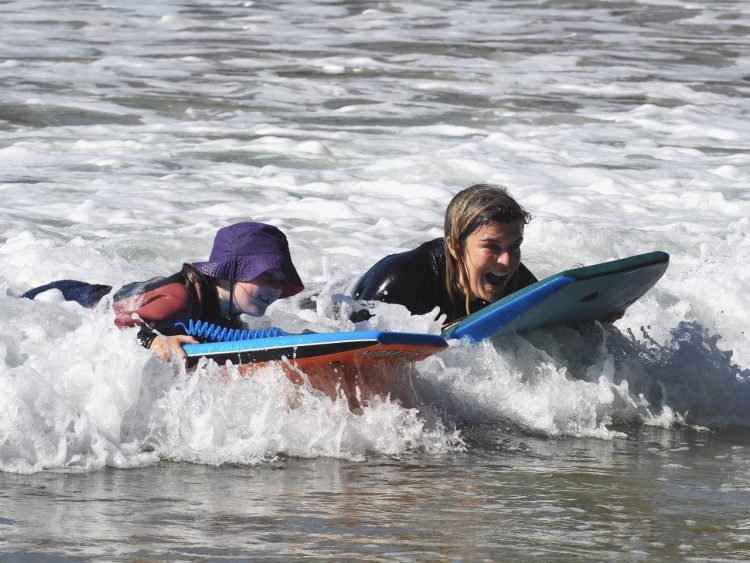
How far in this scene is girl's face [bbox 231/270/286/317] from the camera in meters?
5.32

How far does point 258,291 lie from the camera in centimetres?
534

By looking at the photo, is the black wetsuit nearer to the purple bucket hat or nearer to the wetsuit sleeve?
the purple bucket hat

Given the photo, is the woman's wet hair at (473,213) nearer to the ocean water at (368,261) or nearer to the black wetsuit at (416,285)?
the black wetsuit at (416,285)

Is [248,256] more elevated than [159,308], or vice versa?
[248,256]

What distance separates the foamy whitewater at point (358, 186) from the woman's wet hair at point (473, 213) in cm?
35

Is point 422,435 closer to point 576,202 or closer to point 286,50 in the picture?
point 576,202

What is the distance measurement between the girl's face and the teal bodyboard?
78 cm

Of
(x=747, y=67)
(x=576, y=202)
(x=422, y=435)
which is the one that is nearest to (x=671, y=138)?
(x=576, y=202)

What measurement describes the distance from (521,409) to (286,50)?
Answer: 40.0 ft

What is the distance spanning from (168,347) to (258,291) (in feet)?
1.53

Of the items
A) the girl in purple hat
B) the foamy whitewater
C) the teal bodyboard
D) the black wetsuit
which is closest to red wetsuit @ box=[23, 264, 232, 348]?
the girl in purple hat

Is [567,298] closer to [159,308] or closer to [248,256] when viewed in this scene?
[248,256]

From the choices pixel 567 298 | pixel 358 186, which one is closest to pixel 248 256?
pixel 567 298

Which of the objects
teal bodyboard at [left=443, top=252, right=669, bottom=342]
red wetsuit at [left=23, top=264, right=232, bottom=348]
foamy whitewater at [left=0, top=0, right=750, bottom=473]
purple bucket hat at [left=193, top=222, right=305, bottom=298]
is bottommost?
foamy whitewater at [left=0, top=0, right=750, bottom=473]
